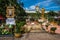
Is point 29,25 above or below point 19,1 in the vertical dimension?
below

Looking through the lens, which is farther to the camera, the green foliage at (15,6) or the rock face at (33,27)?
the green foliage at (15,6)

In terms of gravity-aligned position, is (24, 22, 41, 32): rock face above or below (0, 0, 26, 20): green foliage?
below

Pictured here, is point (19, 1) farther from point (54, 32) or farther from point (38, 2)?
point (54, 32)

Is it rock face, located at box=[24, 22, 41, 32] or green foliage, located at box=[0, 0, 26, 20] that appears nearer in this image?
rock face, located at box=[24, 22, 41, 32]

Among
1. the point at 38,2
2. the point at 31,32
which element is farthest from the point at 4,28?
the point at 38,2

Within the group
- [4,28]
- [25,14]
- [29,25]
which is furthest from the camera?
[25,14]

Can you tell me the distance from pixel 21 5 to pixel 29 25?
3.65ft

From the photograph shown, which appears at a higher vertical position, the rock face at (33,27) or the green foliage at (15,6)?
the green foliage at (15,6)

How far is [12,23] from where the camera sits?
7668 mm

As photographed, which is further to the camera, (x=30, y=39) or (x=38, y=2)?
(x=38, y=2)

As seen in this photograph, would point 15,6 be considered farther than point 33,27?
Yes

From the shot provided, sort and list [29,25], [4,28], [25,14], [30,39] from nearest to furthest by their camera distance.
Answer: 1. [30,39]
2. [4,28]
3. [29,25]
4. [25,14]

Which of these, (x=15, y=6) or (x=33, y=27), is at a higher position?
(x=15, y=6)

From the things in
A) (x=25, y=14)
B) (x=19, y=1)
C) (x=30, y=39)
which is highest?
(x=19, y=1)
